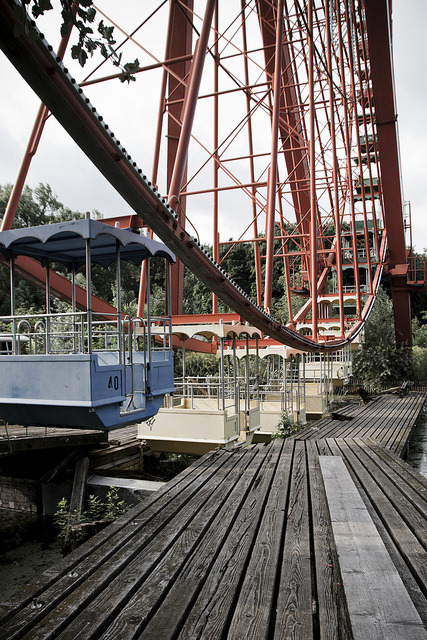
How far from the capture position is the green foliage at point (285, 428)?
12.4m

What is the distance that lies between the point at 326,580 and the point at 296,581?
0.56 ft

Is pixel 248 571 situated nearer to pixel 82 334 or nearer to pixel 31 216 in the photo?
pixel 82 334

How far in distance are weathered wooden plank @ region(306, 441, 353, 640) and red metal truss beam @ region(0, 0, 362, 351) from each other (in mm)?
2771

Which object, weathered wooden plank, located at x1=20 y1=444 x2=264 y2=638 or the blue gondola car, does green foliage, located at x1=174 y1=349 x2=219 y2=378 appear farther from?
weathered wooden plank, located at x1=20 y1=444 x2=264 y2=638

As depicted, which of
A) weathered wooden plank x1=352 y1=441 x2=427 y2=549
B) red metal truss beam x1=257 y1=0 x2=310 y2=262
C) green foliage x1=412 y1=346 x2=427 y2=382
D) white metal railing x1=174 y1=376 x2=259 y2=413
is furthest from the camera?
green foliage x1=412 y1=346 x2=427 y2=382

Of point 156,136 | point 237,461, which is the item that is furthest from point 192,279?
point 237,461

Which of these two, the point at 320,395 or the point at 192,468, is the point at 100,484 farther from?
the point at 320,395

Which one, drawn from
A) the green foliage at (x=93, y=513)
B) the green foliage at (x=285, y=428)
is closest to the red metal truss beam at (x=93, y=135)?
the green foliage at (x=93, y=513)

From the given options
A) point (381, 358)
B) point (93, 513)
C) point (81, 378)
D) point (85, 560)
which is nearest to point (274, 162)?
point (93, 513)

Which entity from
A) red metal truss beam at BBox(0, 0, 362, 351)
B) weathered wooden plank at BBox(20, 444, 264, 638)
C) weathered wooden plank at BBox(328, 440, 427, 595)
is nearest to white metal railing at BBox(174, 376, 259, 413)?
weathered wooden plank at BBox(328, 440, 427, 595)

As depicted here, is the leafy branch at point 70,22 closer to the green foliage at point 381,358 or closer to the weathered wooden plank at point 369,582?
the weathered wooden plank at point 369,582

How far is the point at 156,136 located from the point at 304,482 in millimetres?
6897

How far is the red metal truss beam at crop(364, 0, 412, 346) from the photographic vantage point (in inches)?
757

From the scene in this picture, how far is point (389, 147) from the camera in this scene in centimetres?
2325
